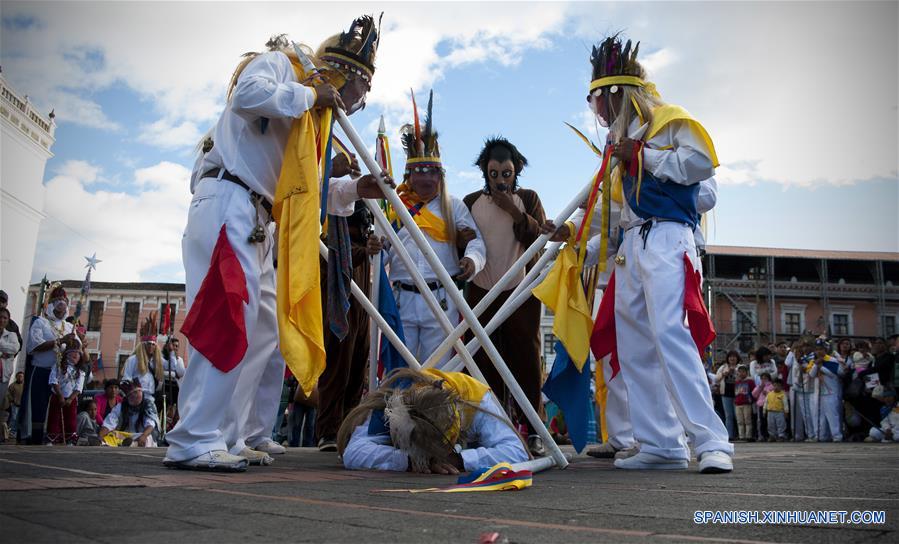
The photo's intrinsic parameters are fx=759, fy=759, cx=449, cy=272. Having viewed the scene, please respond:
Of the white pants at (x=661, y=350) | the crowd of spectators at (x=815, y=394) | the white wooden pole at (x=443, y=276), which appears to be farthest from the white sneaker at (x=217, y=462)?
the crowd of spectators at (x=815, y=394)

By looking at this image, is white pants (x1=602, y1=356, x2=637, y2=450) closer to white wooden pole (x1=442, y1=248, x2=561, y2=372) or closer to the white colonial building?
white wooden pole (x1=442, y1=248, x2=561, y2=372)

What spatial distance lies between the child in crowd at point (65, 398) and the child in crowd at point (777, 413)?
11153mm

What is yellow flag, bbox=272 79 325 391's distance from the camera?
331 centimetres

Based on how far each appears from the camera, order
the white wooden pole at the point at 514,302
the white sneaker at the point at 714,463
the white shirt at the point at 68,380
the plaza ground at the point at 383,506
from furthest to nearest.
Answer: the white shirt at the point at 68,380 → the white wooden pole at the point at 514,302 → the white sneaker at the point at 714,463 → the plaza ground at the point at 383,506

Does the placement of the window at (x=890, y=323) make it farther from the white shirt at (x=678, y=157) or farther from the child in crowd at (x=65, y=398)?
the white shirt at (x=678, y=157)

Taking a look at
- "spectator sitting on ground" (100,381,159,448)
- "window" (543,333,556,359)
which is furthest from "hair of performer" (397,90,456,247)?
"window" (543,333,556,359)

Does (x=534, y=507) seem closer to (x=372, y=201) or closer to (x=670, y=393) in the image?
(x=670, y=393)

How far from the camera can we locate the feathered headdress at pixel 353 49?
3.87 metres

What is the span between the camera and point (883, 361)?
11.8 metres

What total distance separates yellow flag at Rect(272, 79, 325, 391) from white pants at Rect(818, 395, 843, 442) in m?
11.6

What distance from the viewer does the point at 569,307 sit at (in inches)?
167

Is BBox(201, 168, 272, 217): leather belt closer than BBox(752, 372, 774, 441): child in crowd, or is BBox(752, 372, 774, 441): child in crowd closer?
BBox(201, 168, 272, 217): leather belt

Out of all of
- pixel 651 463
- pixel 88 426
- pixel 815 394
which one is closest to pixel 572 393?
pixel 651 463

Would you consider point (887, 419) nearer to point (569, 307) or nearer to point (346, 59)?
point (569, 307)
